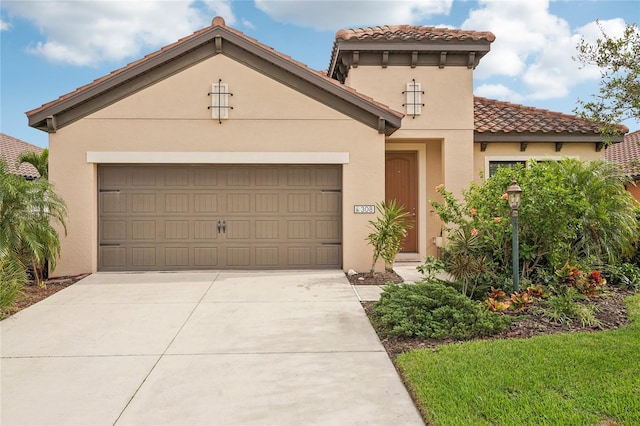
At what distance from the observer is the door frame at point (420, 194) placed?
41.0ft

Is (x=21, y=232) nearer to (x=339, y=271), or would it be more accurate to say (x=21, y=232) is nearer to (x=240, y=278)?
(x=240, y=278)

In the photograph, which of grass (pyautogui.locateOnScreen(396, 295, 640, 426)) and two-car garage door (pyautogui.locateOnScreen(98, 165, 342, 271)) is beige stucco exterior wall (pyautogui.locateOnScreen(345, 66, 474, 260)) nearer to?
two-car garage door (pyautogui.locateOnScreen(98, 165, 342, 271))

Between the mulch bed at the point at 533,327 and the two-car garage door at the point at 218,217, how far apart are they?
4062mm

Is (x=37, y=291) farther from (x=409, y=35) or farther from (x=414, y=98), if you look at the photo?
(x=409, y=35)

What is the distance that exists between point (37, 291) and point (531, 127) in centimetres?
1223

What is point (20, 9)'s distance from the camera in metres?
10.8

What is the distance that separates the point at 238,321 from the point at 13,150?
21342mm

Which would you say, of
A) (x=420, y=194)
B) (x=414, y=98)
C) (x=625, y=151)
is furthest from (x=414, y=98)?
(x=625, y=151)

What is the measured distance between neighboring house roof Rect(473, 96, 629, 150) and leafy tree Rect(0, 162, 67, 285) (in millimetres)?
10134

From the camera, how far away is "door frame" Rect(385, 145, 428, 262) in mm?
12492

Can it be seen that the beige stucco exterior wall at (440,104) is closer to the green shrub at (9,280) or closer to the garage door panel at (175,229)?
the garage door panel at (175,229)

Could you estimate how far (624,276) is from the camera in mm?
8609

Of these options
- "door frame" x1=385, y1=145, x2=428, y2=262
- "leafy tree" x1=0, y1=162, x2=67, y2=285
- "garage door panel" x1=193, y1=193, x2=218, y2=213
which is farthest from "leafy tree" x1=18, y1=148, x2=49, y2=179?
"door frame" x1=385, y1=145, x2=428, y2=262

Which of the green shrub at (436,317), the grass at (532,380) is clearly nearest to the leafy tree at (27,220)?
the green shrub at (436,317)
